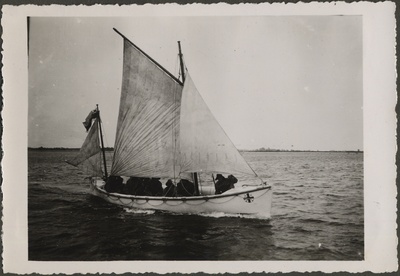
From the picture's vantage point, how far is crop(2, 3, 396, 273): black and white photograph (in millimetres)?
3402

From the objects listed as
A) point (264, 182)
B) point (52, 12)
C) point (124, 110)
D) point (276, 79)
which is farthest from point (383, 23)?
point (52, 12)

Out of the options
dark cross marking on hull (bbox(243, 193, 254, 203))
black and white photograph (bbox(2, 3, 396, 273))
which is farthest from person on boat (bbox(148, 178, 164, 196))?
dark cross marking on hull (bbox(243, 193, 254, 203))

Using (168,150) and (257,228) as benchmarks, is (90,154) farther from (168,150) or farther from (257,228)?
(257,228)

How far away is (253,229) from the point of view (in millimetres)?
3590

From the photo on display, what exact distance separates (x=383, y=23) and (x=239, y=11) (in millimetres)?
1287

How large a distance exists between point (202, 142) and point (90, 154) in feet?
4.02

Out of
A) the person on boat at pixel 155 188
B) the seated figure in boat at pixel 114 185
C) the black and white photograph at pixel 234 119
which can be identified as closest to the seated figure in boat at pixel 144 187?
the person on boat at pixel 155 188

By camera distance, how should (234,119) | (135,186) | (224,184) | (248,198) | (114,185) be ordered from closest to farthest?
(234,119) → (248,198) → (224,184) → (135,186) → (114,185)

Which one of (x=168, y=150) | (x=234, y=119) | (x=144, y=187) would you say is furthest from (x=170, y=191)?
(x=234, y=119)

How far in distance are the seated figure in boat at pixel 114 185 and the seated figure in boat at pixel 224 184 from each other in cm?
112

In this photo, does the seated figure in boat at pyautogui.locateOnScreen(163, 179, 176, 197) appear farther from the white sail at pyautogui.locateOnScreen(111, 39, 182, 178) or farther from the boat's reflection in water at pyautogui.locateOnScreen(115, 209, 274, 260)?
the boat's reflection in water at pyautogui.locateOnScreen(115, 209, 274, 260)

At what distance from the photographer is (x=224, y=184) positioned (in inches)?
151

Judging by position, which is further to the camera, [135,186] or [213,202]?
[135,186]

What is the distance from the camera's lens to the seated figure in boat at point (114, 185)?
4203 mm
